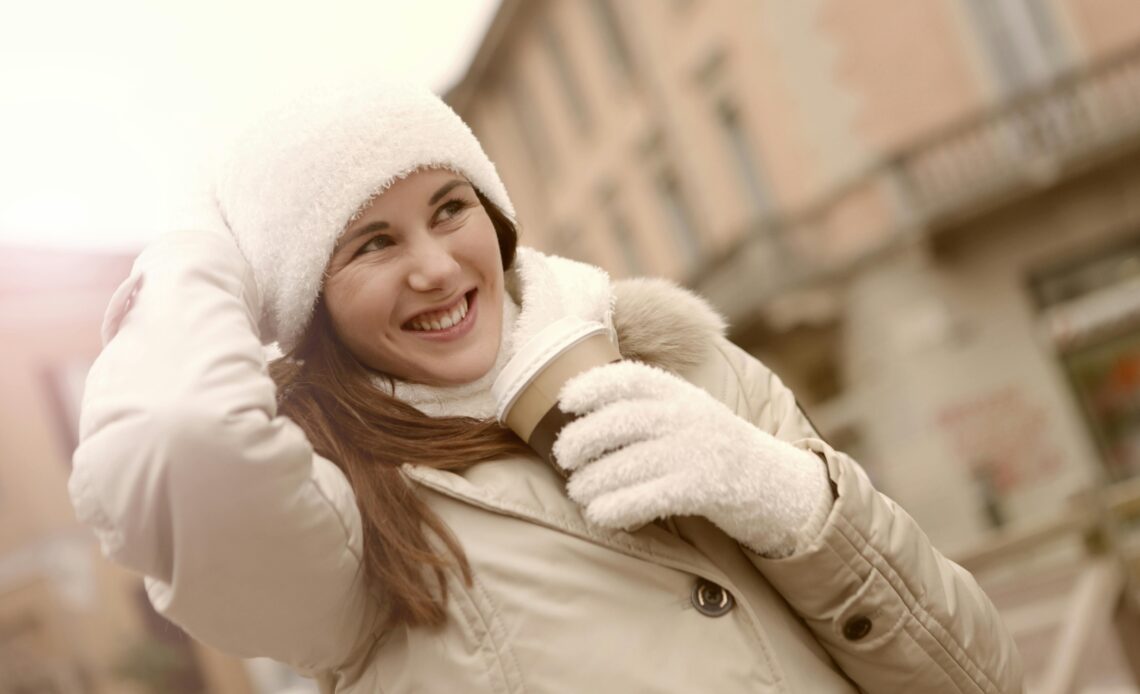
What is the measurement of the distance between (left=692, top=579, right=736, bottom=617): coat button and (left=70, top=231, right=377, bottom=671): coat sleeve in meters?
0.41

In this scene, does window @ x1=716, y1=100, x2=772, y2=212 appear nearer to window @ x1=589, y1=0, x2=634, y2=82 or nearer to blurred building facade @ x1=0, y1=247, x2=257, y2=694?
window @ x1=589, y1=0, x2=634, y2=82

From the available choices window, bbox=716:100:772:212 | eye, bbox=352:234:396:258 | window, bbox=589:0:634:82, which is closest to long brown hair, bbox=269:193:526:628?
eye, bbox=352:234:396:258

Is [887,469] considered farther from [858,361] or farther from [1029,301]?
[1029,301]

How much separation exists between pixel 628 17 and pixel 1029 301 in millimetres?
6775

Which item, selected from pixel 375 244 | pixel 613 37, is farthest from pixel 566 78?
pixel 375 244

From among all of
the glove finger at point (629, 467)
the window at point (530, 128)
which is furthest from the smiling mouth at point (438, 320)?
the window at point (530, 128)

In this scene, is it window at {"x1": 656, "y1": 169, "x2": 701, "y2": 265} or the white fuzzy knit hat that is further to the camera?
window at {"x1": 656, "y1": 169, "x2": 701, "y2": 265}

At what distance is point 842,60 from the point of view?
11305 mm

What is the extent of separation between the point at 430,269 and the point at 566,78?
1619cm

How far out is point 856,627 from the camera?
4.72 ft

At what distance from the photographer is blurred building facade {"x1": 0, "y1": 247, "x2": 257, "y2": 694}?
15484 mm

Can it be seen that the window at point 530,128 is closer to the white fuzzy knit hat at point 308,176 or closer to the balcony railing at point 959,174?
the balcony railing at point 959,174

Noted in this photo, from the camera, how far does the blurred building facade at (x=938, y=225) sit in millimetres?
9961

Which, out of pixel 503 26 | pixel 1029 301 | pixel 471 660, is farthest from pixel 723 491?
pixel 503 26
